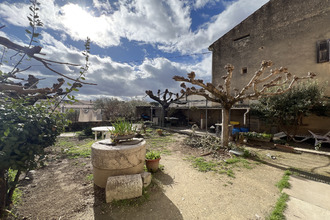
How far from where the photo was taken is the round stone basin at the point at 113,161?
2859mm

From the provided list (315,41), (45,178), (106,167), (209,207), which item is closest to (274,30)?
(315,41)

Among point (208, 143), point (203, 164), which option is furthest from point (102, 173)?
point (208, 143)

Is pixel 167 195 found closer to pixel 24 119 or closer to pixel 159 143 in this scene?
pixel 24 119

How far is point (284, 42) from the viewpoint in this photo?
9352 millimetres

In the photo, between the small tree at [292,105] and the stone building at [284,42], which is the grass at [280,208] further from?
the stone building at [284,42]

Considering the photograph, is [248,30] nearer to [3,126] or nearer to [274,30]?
[274,30]

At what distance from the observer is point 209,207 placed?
8.20 ft

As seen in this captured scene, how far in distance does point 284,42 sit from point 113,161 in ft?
45.1

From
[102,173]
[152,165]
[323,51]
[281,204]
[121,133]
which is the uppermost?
[323,51]

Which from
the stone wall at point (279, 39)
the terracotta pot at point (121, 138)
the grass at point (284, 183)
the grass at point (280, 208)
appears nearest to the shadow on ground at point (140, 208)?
the terracotta pot at point (121, 138)

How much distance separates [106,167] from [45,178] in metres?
2.33

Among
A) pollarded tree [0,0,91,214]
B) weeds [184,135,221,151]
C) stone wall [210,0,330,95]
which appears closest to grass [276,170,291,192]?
weeds [184,135,221,151]

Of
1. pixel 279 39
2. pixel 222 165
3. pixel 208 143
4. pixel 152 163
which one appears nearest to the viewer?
pixel 152 163

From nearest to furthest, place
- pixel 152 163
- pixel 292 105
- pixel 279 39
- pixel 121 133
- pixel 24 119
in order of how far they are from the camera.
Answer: pixel 24 119, pixel 121 133, pixel 152 163, pixel 292 105, pixel 279 39
